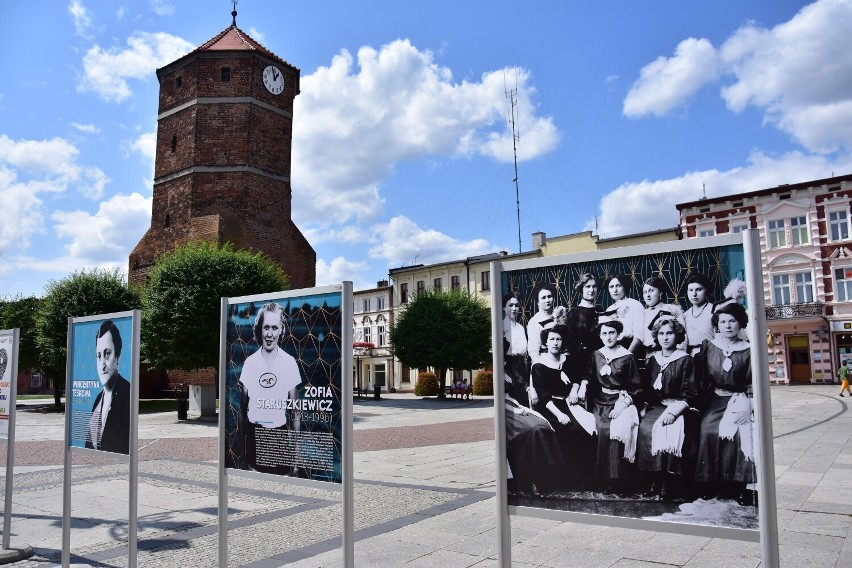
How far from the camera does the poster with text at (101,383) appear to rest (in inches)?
226

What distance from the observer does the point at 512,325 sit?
3586 mm

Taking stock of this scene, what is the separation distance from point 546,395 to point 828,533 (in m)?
4.59

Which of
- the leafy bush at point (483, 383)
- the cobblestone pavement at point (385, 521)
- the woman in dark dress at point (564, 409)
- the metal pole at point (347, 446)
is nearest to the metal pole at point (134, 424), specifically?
the cobblestone pavement at point (385, 521)

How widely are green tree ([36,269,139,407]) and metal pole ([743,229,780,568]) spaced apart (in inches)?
1300

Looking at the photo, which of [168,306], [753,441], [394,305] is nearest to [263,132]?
[168,306]

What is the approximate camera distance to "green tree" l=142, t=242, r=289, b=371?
957 inches

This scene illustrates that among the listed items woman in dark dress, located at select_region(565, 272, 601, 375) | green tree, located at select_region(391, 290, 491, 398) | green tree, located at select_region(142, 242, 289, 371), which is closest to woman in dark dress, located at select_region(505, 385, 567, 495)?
woman in dark dress, located at select_region(565, 272, 601, 375)

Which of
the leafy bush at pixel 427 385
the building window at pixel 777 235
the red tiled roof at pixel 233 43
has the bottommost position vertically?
the leafy bush at pixel 427 385

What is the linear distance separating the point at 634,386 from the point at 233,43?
134ft

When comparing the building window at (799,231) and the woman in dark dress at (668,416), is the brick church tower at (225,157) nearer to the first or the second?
the building window at (799,231)

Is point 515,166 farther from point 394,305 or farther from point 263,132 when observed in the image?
point 394,305

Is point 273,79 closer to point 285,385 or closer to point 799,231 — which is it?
point 799,231

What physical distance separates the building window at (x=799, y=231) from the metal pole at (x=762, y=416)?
1689 inches

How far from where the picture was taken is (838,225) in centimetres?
3856
